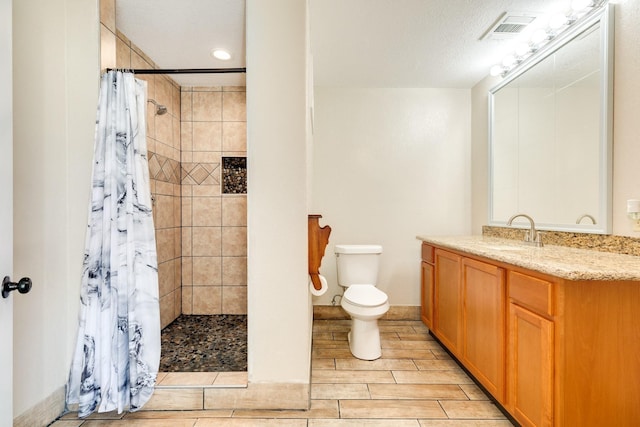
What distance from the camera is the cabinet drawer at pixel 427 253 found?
104 inches

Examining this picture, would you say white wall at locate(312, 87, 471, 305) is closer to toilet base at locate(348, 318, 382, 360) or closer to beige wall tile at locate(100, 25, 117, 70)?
toilet base at locate(348, 318, 382, 360)

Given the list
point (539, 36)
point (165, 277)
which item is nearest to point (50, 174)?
point (165, 277)

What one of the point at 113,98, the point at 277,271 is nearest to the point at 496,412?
the point at 277,271

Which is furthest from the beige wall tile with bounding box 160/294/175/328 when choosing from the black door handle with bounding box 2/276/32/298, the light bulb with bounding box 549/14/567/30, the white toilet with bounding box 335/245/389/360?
the light bulb with bounding box 549/14/567/30

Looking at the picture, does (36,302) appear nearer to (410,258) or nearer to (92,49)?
(92,49)

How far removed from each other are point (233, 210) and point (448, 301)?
2.13m

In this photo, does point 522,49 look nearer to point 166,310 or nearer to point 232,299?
point 232,299

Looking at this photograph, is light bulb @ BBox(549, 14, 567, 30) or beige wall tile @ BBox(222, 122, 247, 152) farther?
beige wall tile @ BBox(222, 122, 247, 152)

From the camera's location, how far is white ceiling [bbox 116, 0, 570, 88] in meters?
1.98

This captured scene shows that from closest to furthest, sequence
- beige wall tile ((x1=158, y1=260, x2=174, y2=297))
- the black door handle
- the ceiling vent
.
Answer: the black door handle
the ceiling vent
beige wall tile ((x1=158, y1=260, x2=174, y2=297))

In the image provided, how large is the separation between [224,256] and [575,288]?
276cm

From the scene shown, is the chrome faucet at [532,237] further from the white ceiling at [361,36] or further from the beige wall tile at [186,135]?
the beige wall tile at [186,135]

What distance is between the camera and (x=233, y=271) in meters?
3.15
